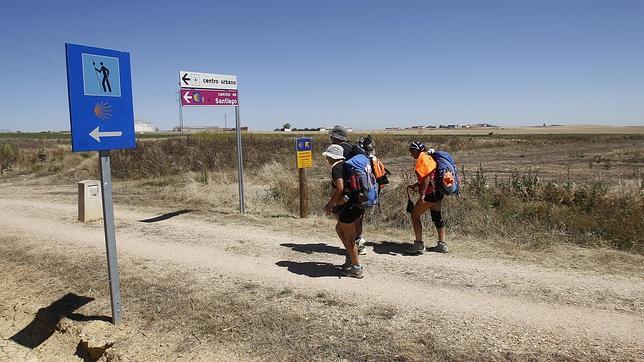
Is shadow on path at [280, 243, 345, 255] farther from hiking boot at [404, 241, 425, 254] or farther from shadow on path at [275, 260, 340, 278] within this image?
hiking boot at [404, 241, 425, 254]

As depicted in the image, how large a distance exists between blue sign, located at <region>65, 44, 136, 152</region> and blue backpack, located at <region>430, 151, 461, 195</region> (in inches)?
155

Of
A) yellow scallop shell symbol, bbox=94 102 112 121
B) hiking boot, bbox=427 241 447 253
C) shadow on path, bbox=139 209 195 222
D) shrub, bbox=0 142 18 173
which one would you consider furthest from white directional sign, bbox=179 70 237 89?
shrub, bbox=0 142 18 173

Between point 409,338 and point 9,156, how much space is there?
26.6 metres

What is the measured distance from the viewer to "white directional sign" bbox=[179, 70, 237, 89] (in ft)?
29.2

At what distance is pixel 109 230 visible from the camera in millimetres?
4402

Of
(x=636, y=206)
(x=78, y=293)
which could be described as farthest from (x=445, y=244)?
(x=78, y=293)

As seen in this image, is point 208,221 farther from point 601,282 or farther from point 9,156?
point 9,156

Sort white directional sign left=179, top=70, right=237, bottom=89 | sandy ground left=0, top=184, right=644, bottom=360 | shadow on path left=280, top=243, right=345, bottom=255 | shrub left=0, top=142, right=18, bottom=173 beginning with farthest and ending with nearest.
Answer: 1. shrub left=0, top=142, right=18, bottom=173
2. white directional sign left=179, top=70, right=237, bottom=89
3. shadow on path left=280, top=243, right=345, bottom=255
4. sandy ground left=0, top=184, right=644, bottom=360

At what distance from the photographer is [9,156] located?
23.9 meters

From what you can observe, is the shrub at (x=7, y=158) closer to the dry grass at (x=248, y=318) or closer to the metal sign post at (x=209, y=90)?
the metal sign post at (x=209, y=90)

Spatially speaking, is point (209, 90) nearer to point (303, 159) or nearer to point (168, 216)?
point (303, 159)

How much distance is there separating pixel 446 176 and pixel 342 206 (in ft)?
5.77

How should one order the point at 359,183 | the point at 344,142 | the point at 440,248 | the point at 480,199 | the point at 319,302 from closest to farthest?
the point at 319,302 < the point at 359,183 < the point at 344,142 < the point at 440,248 < the point at 480,199

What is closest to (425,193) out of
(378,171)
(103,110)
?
(378,171)
